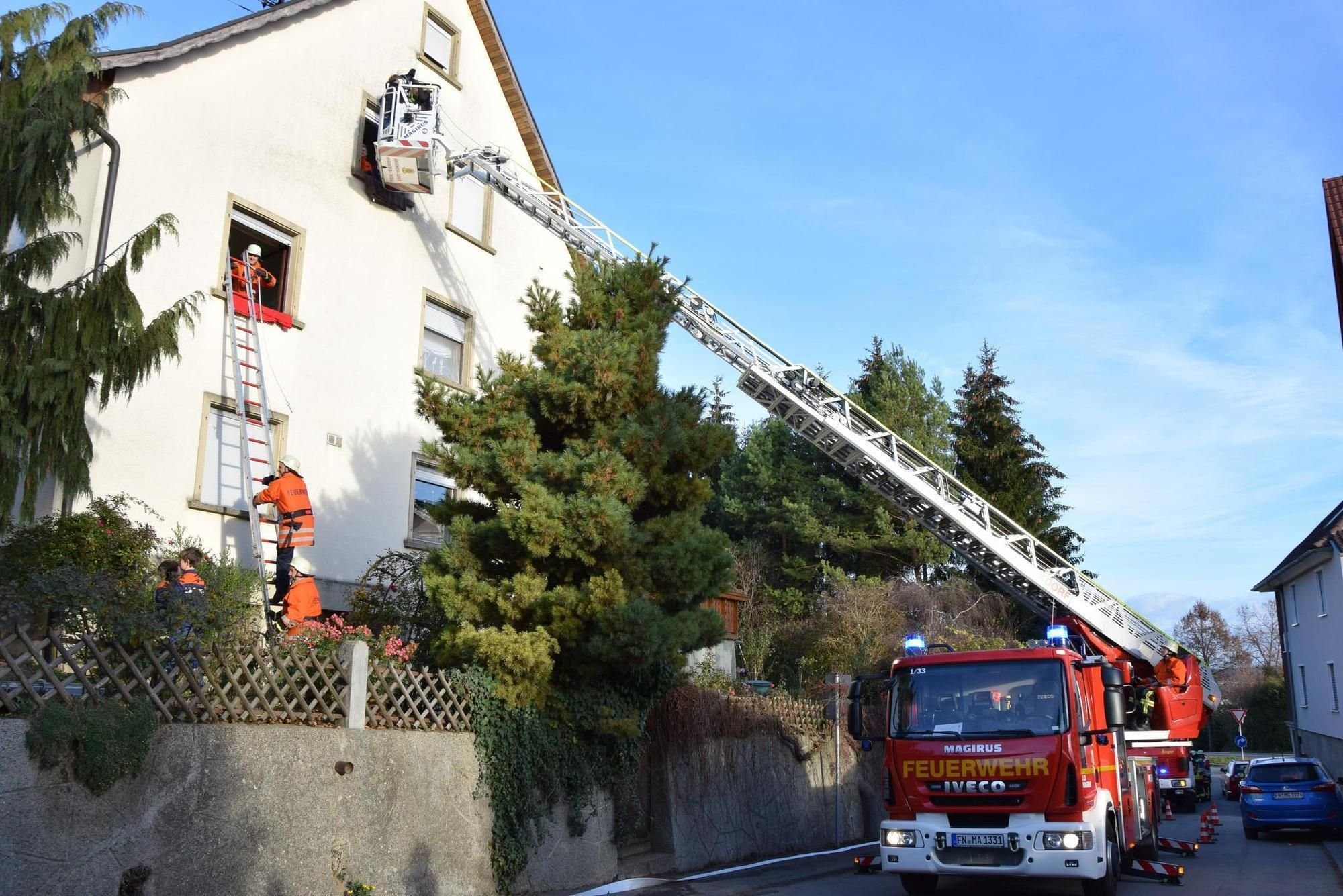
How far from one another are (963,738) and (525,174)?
539 inches

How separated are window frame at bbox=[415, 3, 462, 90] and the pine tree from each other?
9977 mm

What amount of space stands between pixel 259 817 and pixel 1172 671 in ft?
46.2

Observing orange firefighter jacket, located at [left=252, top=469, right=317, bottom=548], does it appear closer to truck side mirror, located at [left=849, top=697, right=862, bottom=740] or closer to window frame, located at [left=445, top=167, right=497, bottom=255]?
truck side mirror, located at [left=849, top=697, right=862, bottom=740]

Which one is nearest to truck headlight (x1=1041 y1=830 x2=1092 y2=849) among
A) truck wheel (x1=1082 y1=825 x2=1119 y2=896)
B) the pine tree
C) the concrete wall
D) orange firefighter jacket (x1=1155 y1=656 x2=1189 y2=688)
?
truck wheel (x1=1082 y1=825 x2=1119 y2=896)

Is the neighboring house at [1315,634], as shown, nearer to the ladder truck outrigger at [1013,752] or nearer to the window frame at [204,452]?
the ladder truck outrigger at [1013,752]

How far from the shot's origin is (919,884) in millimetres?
11312

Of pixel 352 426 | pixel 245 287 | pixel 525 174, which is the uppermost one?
pixel 525 174

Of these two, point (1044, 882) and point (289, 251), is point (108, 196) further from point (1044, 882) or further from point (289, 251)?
point (1044, 882)

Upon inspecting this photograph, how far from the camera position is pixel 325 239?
16.5 meters

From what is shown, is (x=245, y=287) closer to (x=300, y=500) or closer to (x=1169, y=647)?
(x=300, y=500)

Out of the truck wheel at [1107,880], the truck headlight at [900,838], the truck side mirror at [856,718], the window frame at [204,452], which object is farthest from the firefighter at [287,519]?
the truck wheel at [1107,880]

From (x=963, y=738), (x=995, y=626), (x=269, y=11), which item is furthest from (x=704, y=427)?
(x=995, y=626)

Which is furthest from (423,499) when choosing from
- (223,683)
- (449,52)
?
(223,683)

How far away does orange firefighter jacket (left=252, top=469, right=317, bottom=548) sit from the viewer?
41.3 feet
